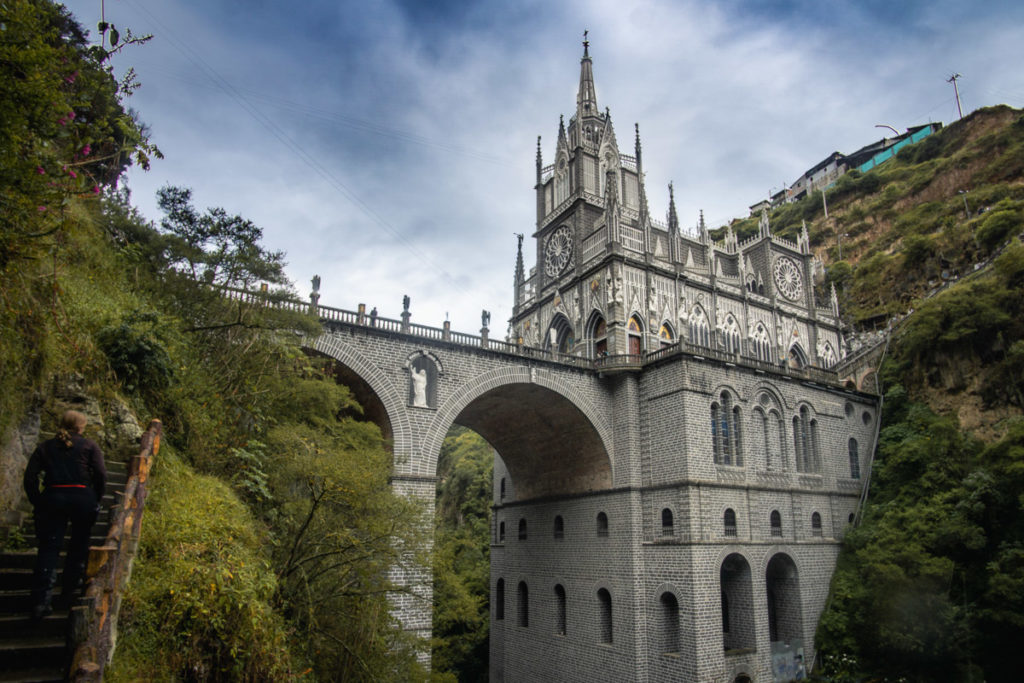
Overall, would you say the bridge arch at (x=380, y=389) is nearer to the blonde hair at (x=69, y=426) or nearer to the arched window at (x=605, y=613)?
the arched window at (x=605, y=613)

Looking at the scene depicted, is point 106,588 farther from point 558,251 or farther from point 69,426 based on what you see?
point 558,251

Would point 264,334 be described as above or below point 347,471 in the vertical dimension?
above

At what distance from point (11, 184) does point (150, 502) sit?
401 cm

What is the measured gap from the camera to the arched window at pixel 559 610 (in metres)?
23.2

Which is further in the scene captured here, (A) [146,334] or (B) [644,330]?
(B) [644,330]

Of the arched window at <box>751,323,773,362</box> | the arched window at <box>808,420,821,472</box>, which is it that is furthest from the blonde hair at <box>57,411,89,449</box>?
the arched window at <box>751,323,773,362</box>

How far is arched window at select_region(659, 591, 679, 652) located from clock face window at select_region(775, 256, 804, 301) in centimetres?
1904

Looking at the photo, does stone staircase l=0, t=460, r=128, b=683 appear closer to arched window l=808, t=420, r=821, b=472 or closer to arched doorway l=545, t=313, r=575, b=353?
arched doorway l=545, t=313, r=575, b=353

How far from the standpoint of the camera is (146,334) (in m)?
9.61

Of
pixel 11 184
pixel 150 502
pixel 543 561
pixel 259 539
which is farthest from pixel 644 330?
pixel 11 184

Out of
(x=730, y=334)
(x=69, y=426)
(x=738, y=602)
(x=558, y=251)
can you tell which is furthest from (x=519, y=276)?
(x=69, y=426)

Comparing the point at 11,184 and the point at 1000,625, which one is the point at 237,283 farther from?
the point at 1000,625

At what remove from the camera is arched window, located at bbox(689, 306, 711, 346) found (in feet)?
92.5

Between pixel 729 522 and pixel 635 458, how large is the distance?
3673 millimetres
